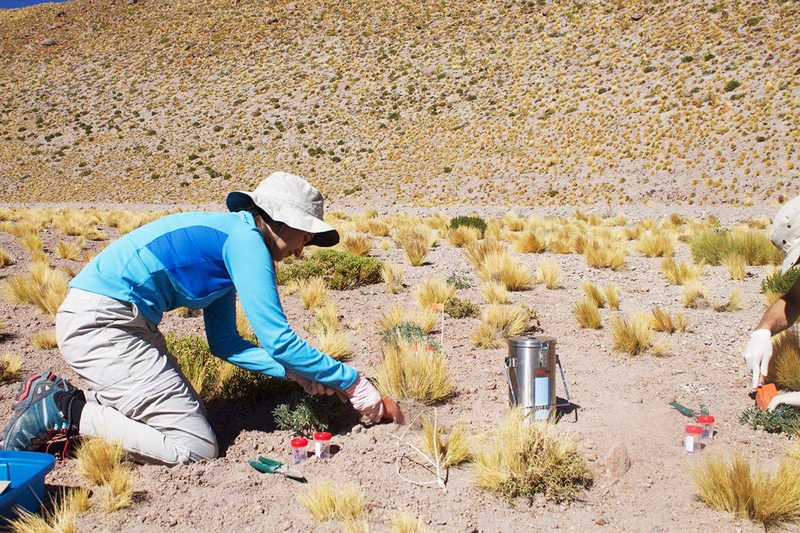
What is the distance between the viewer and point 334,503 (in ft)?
9.77

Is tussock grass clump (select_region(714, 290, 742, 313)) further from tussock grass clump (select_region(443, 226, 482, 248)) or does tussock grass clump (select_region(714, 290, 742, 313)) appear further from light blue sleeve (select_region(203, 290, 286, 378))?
tussock grass clump (select_region(443, 226, 482, 248))

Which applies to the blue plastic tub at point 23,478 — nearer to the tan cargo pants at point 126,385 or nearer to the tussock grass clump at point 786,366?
the tan cargo pants at point 126,385

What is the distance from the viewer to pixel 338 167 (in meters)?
35.8

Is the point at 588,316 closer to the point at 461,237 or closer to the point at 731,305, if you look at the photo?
the point at 731,305

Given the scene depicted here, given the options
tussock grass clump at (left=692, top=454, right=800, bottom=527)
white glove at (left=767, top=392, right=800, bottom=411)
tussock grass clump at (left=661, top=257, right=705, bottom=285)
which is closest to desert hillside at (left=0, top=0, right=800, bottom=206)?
tussock grass clump at (left=661, top=257, right=705, bottom=285)

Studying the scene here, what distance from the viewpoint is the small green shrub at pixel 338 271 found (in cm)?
782

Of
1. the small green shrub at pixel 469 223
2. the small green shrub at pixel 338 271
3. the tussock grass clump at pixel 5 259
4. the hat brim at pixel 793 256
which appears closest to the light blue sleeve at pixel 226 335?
the hat brim at pixel 793 256

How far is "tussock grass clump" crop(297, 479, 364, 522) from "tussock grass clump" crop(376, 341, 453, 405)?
1.23 meters

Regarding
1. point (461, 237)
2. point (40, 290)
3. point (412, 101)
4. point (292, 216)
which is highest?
point (412, 101)

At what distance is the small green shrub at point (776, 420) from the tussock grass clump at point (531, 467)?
1.17 metres

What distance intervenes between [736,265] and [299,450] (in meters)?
6.58

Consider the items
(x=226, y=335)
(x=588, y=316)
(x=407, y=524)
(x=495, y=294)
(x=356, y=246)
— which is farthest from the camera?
(x=356, y=246)

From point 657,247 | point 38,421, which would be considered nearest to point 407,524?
point 38,421

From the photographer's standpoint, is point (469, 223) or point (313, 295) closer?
point (313, 295)
